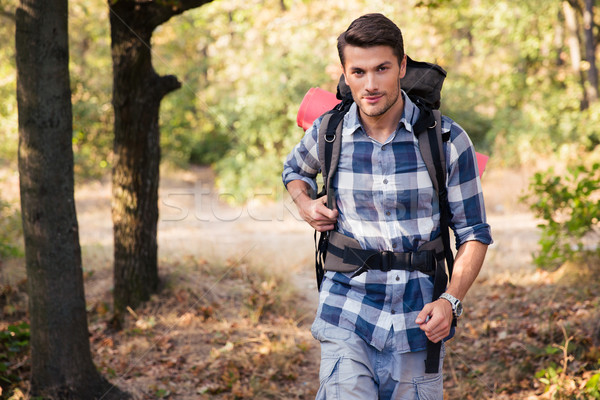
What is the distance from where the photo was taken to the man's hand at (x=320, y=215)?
238 cm

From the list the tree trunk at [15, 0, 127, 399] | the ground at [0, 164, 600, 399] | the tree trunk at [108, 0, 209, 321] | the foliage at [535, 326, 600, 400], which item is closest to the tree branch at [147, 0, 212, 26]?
the tree trunk at [108, 0, 209, 321]

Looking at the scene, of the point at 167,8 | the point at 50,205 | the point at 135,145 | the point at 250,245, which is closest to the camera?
the point at 50,205

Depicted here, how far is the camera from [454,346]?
5.10 meters

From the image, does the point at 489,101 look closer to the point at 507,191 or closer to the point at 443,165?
the point at 507,191

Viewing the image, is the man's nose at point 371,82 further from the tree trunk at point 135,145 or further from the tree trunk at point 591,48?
the tree trunk at point 591,48

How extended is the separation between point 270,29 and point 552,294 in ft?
35.2

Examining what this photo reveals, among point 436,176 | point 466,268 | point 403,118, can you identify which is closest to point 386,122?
point 403,118

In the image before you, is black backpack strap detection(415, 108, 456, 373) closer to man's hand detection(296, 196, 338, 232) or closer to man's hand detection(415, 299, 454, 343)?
man's hand detection(415, 299, 454, 343)

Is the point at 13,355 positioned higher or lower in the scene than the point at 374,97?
lower

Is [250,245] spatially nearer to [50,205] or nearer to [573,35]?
[50,205]

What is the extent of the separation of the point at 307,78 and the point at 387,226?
1117 centimetres

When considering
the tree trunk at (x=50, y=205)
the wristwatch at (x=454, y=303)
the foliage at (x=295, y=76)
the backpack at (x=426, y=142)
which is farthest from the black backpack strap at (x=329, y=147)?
the foliage at (x=295, y=76)

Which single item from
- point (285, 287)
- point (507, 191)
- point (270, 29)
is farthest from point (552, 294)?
point (270, 29)

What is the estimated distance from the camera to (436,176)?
2.22 metres
